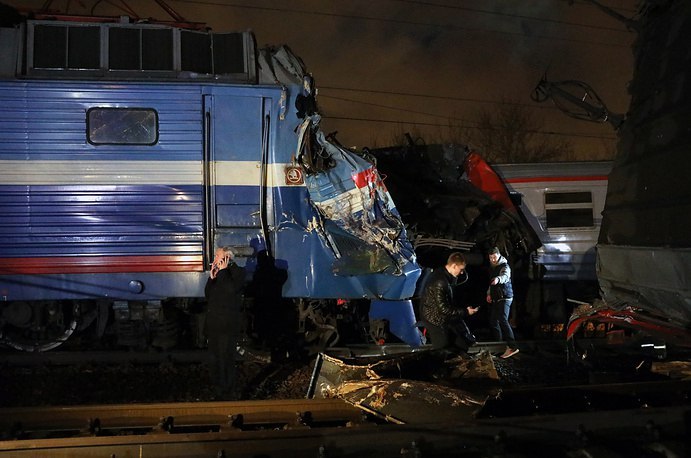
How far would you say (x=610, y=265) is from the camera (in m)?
4.25

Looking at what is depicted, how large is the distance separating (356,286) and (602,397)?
3.45 meters

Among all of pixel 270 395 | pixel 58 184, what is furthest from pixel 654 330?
pixel 58 184

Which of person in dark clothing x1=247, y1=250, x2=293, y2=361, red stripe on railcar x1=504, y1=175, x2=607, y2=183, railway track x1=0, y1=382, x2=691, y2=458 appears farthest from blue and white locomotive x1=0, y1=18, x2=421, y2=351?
red stripe on railcar x1=504, y1=175, x2=607, y2=183

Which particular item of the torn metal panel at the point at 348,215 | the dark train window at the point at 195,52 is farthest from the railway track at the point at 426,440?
the dark train window at the point at 195,52

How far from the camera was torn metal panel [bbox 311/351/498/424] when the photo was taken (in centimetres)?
388

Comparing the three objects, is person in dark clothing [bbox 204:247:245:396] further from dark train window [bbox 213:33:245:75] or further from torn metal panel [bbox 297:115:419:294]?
dark train window [bbox 213:33:245:75]

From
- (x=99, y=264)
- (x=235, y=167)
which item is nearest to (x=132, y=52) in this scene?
(x=235, y=167)

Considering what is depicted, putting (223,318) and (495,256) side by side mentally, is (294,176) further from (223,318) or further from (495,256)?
(495,256)

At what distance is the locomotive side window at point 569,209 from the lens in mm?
10500

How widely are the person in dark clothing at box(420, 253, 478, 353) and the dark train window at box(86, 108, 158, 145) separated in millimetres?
3696

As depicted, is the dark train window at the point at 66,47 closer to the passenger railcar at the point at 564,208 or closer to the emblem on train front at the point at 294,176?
the emblem on train front at the point at 294,176

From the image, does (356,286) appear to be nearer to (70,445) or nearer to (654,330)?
(654,330)

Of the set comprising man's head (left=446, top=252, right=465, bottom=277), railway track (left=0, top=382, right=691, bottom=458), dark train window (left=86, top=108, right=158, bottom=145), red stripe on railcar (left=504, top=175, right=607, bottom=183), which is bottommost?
railway track (left=0, top=382, right=691, bottom=458)

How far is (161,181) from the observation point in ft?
22.8
